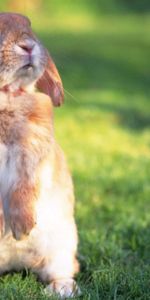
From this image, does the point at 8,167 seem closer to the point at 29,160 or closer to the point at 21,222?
the point at 29,160

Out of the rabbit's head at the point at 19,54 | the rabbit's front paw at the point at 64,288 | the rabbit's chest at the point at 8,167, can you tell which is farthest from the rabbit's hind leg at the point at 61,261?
the rabbit's head at the point at 19,54

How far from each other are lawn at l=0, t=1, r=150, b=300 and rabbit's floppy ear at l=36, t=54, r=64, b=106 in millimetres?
81

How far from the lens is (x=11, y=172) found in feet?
13.1

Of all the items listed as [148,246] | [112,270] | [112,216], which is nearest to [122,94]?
[112,216]

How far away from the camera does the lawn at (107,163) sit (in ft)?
14.3

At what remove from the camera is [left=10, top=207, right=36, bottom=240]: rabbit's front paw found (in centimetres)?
397

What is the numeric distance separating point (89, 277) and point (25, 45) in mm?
1438

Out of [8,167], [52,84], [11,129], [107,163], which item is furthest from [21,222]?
[107,163]

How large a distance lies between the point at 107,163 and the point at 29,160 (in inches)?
184

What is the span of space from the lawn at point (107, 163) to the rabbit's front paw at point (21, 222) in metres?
0.29

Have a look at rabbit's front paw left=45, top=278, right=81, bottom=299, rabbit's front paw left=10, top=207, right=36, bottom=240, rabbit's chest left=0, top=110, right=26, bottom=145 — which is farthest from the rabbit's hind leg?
rabbit's chest left=0, top=110, right=26, bottom=145

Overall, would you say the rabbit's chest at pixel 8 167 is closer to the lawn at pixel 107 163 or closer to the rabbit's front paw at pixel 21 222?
the rabbit's front paw at pixel 21 222

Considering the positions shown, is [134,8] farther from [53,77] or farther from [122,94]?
[53,77]

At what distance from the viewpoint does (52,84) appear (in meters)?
4.23
